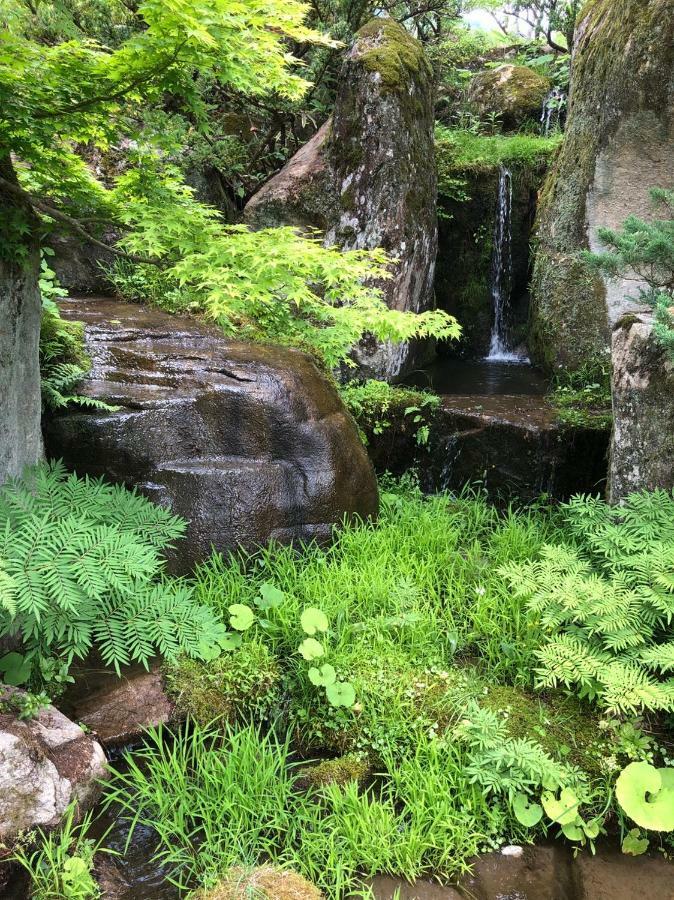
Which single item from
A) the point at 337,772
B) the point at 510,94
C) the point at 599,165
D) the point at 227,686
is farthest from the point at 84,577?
the point at 510,94

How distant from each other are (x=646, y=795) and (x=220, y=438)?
3333mm

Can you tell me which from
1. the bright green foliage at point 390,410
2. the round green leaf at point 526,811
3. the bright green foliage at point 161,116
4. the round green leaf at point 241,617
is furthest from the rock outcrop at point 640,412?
the round green leaf at point 241,617

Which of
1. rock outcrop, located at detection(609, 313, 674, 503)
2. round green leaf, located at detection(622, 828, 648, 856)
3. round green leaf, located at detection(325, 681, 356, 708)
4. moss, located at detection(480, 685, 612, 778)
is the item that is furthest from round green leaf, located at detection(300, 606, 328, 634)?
rock outcrop, located at detection(609, 313, 674, 503)

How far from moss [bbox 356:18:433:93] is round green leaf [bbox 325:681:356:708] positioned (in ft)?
23.5

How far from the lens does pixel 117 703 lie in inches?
131

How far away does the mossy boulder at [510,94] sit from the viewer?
39.4 ft

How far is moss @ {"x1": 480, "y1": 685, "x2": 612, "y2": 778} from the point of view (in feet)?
10.1

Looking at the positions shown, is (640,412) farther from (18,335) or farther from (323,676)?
(18,335)

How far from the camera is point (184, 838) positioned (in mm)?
2686

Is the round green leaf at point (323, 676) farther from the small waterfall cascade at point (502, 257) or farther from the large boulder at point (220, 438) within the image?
the small waterfall cascade at point (502, 257)

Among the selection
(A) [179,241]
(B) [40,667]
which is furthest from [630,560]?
(B) [40,667]

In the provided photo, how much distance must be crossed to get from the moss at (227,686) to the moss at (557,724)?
4.16ft

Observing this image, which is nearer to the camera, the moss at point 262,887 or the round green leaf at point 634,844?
the moss at point 262,887

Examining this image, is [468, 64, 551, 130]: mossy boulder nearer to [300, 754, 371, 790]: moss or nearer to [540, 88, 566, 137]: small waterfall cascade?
[540, 88, 566, 137]: small waterfall cascade
